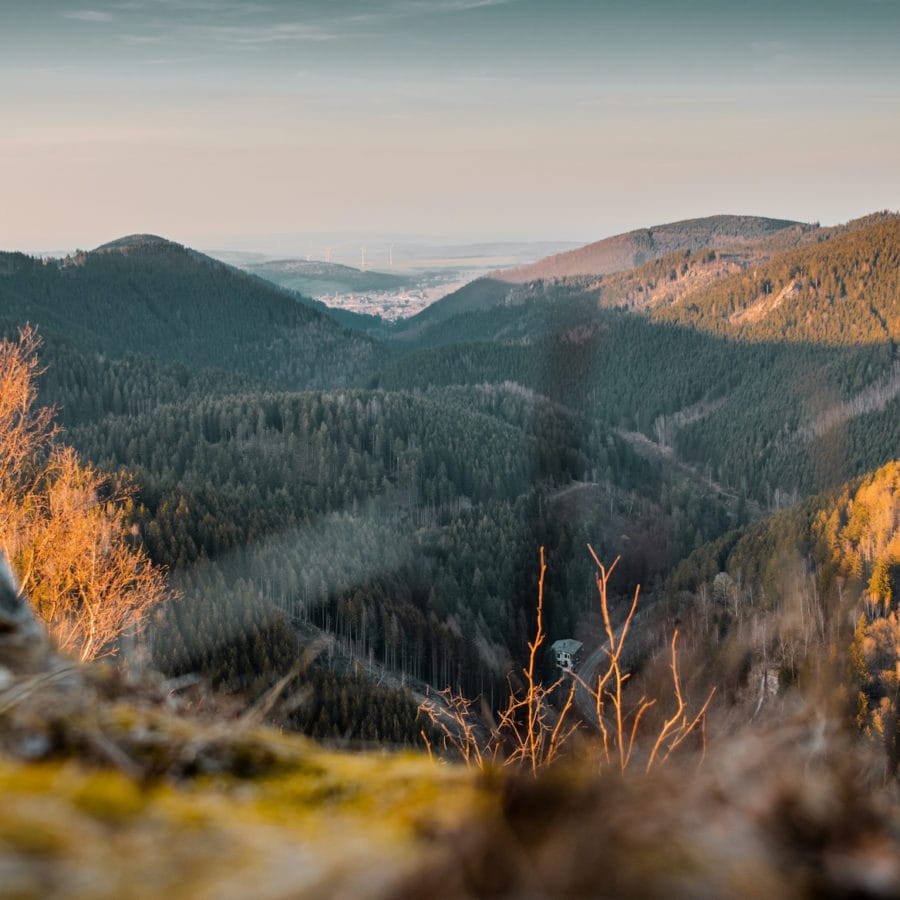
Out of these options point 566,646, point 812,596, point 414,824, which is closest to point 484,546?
point 566,646

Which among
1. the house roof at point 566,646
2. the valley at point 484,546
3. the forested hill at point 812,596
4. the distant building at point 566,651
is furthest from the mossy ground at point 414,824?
the house roof at point 566,646

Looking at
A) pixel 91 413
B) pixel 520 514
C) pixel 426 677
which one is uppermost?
pixel 91 413

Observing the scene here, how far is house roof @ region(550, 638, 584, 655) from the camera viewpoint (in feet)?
270

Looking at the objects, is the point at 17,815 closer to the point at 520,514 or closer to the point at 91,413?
the point at 520,514

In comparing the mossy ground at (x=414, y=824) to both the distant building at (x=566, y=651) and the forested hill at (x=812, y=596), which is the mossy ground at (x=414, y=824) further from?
the distant building at (x=566, y=651)

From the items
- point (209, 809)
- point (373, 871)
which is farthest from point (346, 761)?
point (373, 871)

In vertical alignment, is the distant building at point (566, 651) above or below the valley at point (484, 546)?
below

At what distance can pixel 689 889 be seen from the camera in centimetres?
201

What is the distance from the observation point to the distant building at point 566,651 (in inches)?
3206

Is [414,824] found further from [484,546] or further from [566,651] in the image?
[484,546]

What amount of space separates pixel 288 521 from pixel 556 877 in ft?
306

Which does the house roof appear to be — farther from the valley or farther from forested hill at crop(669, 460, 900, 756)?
forested hill at crop(669, 460, 900, 756)

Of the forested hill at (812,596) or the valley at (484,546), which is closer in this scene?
the valley at (484,546)

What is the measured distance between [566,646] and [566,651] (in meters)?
0.89
